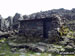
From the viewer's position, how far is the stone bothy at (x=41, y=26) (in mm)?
21031

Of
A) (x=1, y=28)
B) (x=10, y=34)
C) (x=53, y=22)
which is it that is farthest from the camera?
(x=1, y=28)

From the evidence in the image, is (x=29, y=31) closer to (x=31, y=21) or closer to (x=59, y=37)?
(x=31, y=21)

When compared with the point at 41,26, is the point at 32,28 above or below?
below

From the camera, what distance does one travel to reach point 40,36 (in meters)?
22.0

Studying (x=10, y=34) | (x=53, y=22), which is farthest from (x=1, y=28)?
(x=53, y=22)

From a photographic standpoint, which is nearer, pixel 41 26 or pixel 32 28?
pixel 41 26

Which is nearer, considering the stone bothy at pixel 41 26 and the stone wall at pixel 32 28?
the stone bothy at pixel 41 26

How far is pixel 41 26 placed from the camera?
2261 centimetres

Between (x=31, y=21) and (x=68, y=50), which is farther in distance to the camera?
(x=31, y=21)

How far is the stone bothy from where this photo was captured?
69.0 ft

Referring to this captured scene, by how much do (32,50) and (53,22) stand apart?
739cm

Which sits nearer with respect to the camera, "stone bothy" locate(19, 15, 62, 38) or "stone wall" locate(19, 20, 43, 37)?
"stone bothy" locate(19, 15, 62, 38)

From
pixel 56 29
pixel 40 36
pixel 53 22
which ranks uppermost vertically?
pixel 53 22

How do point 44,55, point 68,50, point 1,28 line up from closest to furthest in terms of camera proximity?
point 44,55, point 68,50, point 1,28
